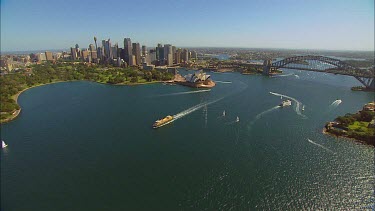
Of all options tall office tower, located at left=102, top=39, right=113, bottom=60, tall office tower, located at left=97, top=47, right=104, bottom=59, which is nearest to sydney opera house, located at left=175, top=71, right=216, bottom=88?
tall office tower, located at left=102, top=39, right=113, bottom=60

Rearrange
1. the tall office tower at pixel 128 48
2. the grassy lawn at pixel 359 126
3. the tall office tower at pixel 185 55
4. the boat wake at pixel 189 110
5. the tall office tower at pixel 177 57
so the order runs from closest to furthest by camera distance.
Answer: the grassy lawn at pixel 359 126
the boat wake at pixel 189 110
the tall office tower at pixel 128 48
the tall office tower at pixel 177 57
the tall office tower at pixel 185 55

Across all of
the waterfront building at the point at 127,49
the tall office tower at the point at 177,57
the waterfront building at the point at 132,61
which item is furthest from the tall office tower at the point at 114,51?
the tall office tower at the point at 177,57

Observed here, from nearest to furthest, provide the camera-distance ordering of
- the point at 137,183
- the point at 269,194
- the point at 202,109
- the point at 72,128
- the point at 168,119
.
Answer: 1. the point at 269,194
2. the point at 137,183
3. the point at 72,128
4. the point at 168,119
5. the point at 202,109

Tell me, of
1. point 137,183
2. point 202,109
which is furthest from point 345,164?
point 202,109

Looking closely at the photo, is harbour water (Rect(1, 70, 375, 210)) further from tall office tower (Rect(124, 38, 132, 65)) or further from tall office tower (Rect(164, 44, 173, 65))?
tall office tower (Rect(164, 44, 173, 65))

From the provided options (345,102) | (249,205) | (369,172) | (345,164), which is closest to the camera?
(249,205)

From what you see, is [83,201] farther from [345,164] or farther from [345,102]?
[345,102]

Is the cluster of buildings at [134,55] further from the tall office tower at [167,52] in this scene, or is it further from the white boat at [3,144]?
the white boat at [3,144]
